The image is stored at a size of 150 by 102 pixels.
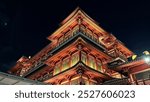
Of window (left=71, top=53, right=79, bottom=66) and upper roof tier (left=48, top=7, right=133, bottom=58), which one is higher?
upper roof tier (left=48, top=7, right=133, bottom=58)

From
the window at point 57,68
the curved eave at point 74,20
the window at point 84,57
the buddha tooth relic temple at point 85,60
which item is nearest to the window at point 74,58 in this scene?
the buddha tooth relic temple at point 85,60

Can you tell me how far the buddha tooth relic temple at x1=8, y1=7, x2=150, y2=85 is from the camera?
47.6ft

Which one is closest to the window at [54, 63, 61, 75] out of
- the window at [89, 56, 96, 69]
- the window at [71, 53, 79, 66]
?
the window at [71, 53, 79, 66]

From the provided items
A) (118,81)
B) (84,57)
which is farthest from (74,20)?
(118,81)

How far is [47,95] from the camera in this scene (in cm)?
519

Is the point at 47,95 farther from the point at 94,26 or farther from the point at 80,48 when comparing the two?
the point at 94,26

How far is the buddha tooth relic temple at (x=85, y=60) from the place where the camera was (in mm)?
14506

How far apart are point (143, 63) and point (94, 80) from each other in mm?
8595

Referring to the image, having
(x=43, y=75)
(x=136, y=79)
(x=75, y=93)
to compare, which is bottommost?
(x=75, y=93)

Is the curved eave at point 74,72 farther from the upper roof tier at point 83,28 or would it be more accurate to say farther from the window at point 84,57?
the upper roof tier at point 83,28

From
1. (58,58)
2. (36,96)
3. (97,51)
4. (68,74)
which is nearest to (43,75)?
(58,58)

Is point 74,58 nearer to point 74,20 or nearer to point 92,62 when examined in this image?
point 92,62

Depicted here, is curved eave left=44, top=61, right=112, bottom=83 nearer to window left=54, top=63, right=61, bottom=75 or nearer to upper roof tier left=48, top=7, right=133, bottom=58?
window left=54, top=63, right=61, bottom=75

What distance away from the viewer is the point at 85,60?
71.7 ft
